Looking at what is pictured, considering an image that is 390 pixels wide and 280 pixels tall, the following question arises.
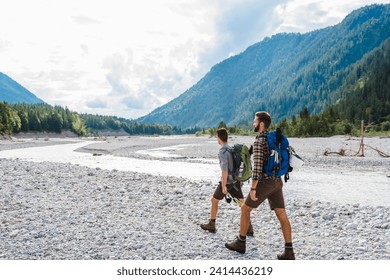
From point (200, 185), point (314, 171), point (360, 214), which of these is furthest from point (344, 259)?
point (314, 171)

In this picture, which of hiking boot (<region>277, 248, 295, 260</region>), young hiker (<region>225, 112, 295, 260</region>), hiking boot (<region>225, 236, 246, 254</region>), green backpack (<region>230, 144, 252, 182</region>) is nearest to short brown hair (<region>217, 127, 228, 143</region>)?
green backpack (<region>230, 144, 252, 182</region>)

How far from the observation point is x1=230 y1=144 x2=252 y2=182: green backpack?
893 cm

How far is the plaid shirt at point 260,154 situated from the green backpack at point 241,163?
1.19m

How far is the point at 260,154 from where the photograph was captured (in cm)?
750

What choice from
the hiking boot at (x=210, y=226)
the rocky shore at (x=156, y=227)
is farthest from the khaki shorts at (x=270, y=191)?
the hiking boot at (x=210, y=226)

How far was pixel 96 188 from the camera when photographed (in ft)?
58.3

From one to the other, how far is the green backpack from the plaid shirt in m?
1.19

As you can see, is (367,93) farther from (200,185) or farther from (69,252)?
(69,252)

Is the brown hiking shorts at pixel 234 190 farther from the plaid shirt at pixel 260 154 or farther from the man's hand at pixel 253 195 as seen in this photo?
the plaid shirt at pixel 260 154

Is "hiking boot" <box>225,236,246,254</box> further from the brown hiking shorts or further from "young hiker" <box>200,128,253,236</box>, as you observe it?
the brown hiking shorts

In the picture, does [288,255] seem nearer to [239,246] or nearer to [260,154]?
[239,246]

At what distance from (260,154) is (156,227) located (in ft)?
16.0

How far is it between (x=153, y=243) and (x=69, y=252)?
1921 millimetres

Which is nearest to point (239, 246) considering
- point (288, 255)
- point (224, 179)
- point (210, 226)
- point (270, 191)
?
point (288, 255)
